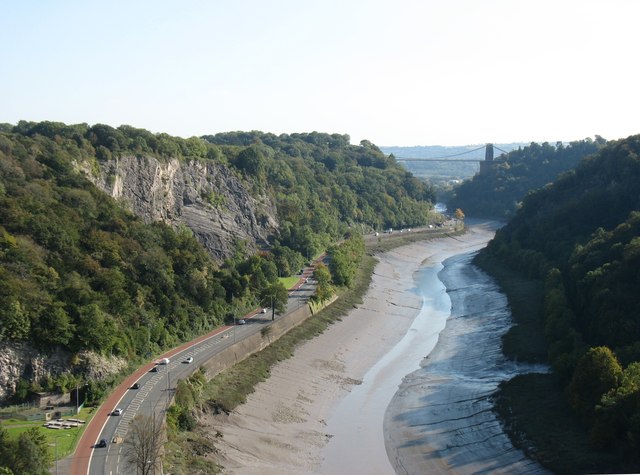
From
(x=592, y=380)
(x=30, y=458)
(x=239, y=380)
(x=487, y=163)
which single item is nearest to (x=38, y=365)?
(x=30, y=458)

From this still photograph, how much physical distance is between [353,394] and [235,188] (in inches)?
1558

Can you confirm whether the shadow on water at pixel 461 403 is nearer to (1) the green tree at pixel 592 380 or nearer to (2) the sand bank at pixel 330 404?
(2) the sand bank at pixel 330 404

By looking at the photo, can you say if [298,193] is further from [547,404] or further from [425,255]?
[547,404]

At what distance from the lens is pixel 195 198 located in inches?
2879

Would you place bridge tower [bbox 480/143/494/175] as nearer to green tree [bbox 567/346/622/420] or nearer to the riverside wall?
the riverside wall

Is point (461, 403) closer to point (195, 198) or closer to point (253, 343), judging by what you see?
point (253, 343)

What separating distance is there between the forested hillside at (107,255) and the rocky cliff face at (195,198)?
720 millimetres

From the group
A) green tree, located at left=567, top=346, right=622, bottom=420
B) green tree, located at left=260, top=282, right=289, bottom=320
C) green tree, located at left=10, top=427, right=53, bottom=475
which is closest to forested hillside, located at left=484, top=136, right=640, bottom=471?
green tree, located at left=567, top=346, right=622, bottom=420

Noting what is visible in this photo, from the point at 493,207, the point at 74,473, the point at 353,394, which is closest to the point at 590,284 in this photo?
the point at 353,394

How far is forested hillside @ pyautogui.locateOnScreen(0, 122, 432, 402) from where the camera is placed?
4022 centimetres

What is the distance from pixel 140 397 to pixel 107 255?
13674mm

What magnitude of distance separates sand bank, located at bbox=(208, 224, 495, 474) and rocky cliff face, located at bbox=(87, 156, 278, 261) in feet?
49.1

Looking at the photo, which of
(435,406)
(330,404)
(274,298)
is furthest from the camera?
(274,298)

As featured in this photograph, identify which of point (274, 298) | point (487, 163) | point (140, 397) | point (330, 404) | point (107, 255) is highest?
point (487, 163)
